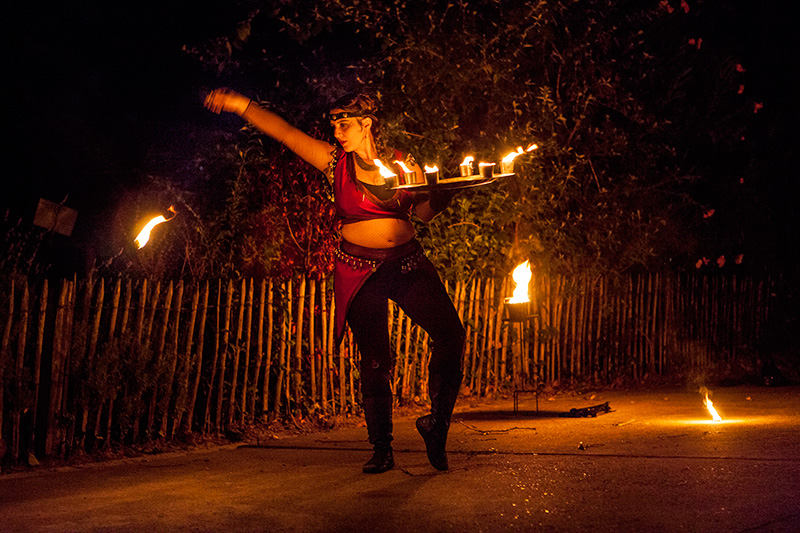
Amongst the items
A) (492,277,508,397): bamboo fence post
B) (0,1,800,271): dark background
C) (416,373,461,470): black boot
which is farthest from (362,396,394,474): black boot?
(0,1,800,271): dark background

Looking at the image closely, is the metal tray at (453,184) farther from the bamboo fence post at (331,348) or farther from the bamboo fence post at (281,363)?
the bamboo fence post at (331,348)

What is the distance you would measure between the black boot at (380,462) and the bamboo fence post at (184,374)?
2.08 m

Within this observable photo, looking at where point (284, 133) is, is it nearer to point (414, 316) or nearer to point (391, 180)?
point (391, 180)

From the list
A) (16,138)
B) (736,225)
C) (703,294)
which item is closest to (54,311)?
(16,138)

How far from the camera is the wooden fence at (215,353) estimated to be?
6582mm

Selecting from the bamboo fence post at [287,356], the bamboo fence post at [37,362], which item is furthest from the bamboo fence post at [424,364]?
the bamboo fence post at [37,362]

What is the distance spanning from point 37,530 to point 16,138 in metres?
11.1

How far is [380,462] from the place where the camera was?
5.76 metres

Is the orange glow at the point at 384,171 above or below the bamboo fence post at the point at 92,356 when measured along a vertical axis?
above

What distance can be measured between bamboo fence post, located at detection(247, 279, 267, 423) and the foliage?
2077 mm

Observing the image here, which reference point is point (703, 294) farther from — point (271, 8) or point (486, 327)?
point (271, 8)

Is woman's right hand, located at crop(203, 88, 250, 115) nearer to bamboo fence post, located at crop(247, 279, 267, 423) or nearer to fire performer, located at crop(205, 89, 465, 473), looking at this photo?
Result: fire performer, located at crop(205, 89, 465, 473)

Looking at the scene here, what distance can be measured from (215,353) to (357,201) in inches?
95.9

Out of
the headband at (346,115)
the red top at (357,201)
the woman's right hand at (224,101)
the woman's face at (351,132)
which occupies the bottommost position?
the red top at (357,201)
